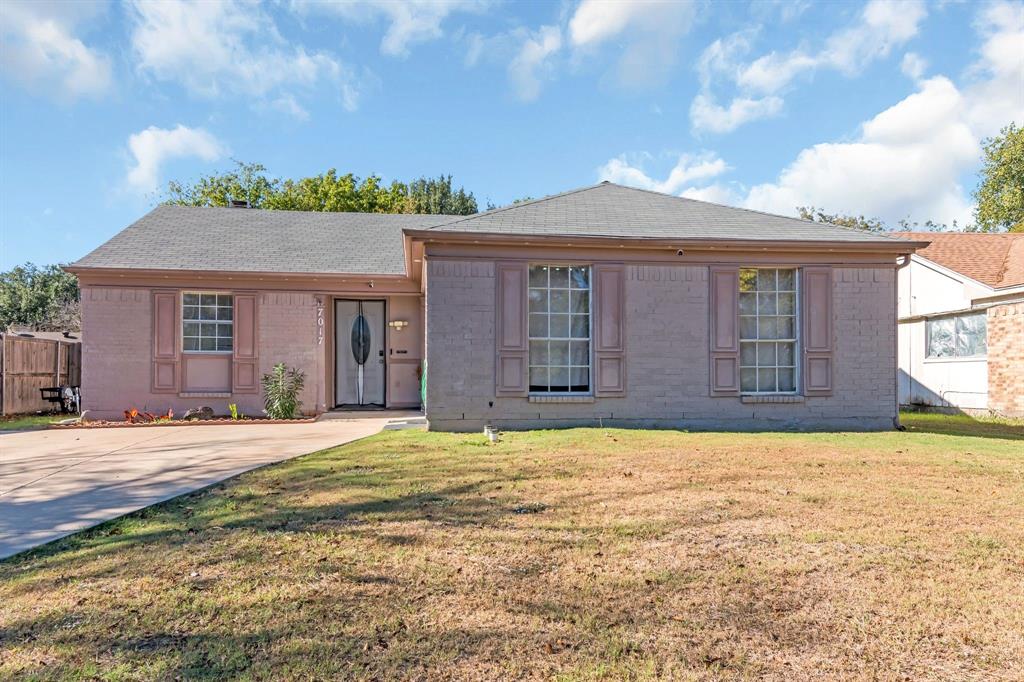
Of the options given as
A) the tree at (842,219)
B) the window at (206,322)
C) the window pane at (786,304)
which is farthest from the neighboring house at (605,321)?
the tree at (842,219)

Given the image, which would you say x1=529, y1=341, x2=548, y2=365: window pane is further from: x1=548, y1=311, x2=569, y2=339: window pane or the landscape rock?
the landscape rock

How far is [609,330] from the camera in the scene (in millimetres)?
9414

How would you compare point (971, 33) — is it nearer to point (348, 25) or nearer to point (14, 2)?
point (348, 25)

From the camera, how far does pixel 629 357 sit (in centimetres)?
948

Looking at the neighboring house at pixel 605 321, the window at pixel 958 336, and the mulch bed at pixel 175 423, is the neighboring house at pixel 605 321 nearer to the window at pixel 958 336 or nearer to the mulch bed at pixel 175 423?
the mulch bed at pixel 175 423

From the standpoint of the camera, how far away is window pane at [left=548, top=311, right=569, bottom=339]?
376 inches

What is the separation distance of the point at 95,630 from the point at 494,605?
184cm

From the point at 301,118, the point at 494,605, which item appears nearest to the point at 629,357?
the point at 494,605

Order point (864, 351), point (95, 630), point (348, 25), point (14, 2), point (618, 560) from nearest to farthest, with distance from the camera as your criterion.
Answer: point (95, 630) < point (618, 560) < point (864, 351) < point (14, 2) < point (348, 25)

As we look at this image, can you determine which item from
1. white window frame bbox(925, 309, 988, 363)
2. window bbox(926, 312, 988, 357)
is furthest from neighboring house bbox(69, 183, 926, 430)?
window bbox(926, 312, 988, 357)

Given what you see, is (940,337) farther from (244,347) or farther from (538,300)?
(244,347)

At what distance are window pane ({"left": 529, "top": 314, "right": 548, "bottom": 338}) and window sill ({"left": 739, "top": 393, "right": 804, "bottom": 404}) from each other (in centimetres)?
348

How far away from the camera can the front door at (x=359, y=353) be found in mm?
12867

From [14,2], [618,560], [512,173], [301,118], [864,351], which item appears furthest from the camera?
[512,173]
